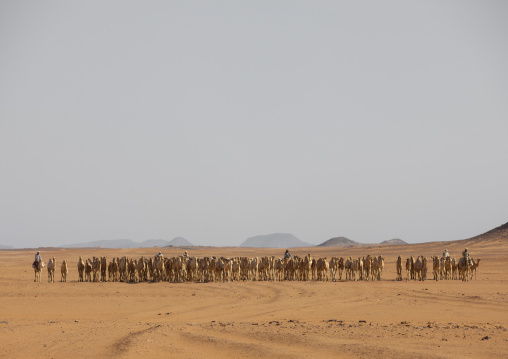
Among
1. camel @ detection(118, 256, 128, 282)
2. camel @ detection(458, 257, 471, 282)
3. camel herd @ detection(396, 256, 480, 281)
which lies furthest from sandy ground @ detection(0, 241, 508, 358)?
camel @ detection(118, 256, 128, 282)

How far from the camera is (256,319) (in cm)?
1734

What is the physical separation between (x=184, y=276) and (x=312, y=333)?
1717 cm

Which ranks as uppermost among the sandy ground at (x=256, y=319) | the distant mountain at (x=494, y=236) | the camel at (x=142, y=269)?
the distant mountain at (x=494, y=236)

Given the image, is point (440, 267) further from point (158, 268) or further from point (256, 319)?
point (256, 319)

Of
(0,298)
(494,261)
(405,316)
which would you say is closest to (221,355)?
(405,316)

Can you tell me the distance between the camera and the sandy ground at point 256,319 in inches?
492

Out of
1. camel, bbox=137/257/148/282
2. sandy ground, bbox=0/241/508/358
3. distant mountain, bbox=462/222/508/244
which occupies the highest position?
distant mountain, bbox=462/222/508/244

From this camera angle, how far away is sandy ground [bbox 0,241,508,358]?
→ 41.0 ft

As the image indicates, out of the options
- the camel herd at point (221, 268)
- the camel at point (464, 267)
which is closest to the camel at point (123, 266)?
the camel herd at point (221, 268)

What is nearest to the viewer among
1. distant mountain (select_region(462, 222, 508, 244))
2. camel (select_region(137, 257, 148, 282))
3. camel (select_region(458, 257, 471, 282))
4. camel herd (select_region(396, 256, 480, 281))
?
camel (select_region(458, 257, 471, 282))

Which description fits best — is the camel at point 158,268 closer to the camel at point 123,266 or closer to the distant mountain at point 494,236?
the camel at point 123,266

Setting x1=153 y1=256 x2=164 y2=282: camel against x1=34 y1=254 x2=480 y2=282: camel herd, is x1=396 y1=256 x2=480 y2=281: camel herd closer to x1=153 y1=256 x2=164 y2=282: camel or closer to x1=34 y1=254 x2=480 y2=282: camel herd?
x1=34 y1=254 x2=480 y2=282: camel herd

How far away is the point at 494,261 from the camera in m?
46.5

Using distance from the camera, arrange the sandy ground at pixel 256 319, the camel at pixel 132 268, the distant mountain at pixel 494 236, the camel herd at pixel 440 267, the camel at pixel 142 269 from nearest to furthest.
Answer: the sandy ground at pixel 256 319 < the camel herd at pixel 440 267 < the camel at pixel 142 269 < the camel at pixel 132 268 < the distant mountain at pixel 494 236
